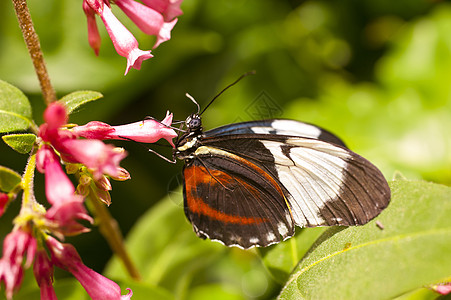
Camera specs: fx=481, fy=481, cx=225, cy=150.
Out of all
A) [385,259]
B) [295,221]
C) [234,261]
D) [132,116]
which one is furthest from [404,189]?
[132,116]

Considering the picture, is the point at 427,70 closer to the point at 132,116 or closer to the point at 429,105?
the point at 429,105

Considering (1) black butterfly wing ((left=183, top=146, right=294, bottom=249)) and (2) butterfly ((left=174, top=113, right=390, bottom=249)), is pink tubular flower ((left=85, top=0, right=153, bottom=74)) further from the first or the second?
(1) black butterfly wing ((left=183, top=146, right=294, bottom=249))

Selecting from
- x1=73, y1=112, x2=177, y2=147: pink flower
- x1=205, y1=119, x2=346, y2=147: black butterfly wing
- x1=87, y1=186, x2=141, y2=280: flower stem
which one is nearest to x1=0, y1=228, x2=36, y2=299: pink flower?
x1=73, y1=112, x2=177, y2=147: pink flower

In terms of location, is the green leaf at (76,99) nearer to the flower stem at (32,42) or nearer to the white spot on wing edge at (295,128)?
the flower stem at (32,42)

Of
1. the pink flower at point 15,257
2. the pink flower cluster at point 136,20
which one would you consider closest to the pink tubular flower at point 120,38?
the pink flower cluster at point 136,20

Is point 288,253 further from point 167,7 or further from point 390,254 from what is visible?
point 167,7

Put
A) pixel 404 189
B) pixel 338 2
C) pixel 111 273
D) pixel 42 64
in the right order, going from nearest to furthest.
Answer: pixel 404 189
pixel 42 64
pixel 111 273
pixel 338 2
